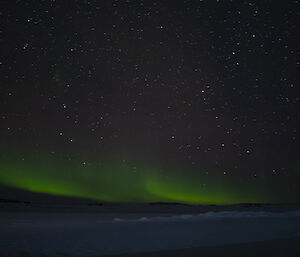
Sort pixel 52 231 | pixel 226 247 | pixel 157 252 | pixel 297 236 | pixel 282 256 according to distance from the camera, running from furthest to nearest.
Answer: pixel 297 236 → pixel 52 231 → pixel 226 247 → pixel 157 252 → pixel 282 256

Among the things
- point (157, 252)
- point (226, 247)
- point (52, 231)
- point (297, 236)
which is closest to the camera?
point (157, 252)

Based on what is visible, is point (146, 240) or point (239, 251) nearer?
point (239, 251)

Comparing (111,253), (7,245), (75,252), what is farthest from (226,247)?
(7,245)

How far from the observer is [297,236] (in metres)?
7.16

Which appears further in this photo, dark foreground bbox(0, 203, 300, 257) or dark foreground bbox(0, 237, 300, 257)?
dark foreground bbox(0, 203, 300, 257)

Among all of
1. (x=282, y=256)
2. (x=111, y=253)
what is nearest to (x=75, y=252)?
(x=111, y=253)

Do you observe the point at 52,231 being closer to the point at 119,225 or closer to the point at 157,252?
the point at 119,225

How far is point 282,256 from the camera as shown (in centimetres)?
477

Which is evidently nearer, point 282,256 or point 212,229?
point 282,256

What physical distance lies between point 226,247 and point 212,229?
1841mm

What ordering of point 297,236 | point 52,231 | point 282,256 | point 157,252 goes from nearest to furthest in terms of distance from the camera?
point 282,256 < point 157,252 < point 52,231 < point 297,236

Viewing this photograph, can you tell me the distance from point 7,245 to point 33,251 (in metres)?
0.46

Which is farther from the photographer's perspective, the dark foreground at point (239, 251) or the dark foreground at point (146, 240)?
the dark foreground at point (146, 240)

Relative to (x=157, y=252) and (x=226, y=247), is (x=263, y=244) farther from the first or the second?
(x=157, y=252)
